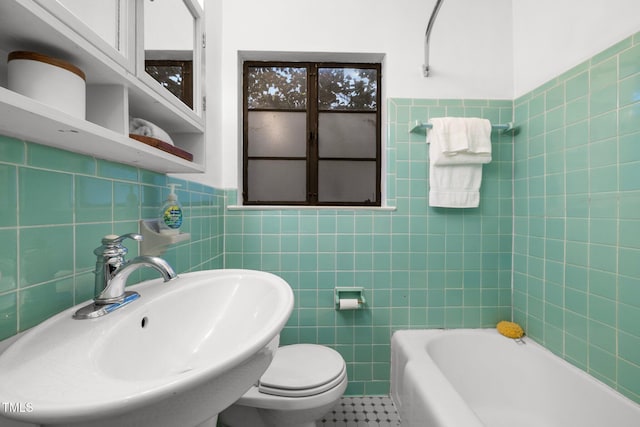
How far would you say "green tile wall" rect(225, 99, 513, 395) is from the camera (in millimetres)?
1521

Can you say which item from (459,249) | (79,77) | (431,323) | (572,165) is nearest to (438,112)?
(572,165)

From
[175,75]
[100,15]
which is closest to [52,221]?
[100,15]

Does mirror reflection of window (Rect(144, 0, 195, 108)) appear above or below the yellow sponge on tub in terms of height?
above

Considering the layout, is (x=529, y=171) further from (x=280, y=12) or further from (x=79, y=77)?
(x=79, y=77)

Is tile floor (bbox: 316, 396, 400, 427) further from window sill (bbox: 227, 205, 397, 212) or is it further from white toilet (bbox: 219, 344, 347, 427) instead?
window sill (bbox: 227, 205, 397, 212)

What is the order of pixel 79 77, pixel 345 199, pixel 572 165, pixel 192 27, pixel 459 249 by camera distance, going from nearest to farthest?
pixel 79 77
pixel 192 27
pixel 572 165
pixel 459 249
pixel 345 199

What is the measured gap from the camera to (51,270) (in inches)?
22.6

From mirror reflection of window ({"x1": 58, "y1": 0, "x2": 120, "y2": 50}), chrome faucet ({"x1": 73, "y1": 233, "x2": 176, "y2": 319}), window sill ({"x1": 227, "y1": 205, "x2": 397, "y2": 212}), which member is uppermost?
mirror reflection of window ({"x1": 58, "y1": 0, "x2": 120, "y2": 50})

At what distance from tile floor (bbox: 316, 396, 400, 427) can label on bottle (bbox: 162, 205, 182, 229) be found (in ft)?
3.87

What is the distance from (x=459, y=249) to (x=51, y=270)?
169 cm

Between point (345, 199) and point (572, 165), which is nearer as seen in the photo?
point (572, 165)

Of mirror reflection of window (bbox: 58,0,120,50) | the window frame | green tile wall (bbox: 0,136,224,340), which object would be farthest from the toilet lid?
mirror reflection of window (bbox: 58,0,120,50)

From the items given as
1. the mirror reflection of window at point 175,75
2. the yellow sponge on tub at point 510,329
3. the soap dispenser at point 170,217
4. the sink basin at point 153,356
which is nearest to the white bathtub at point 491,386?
the yellow sponge on tub at point 510,329

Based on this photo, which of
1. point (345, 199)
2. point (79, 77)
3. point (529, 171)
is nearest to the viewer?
point (79, 77)
